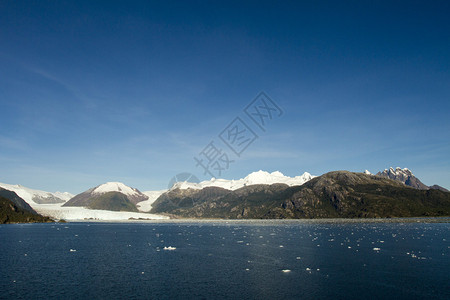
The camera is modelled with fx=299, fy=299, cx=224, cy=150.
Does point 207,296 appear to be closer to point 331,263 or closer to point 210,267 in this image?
point 210,267

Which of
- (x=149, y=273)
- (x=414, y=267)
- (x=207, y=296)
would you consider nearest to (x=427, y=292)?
(x=414, y=267)

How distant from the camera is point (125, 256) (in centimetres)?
6044

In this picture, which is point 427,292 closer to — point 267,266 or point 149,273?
point 267,266

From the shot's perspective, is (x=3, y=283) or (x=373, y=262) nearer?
(x=3, y=283)

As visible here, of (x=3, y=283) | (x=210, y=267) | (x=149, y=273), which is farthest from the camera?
(x=210, y=267)

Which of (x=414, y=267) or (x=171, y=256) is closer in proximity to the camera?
(x=414, y=267)

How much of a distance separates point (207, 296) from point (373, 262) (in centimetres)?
3294

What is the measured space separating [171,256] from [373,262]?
121 feet

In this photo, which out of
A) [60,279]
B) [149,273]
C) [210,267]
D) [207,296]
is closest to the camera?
[207,296]

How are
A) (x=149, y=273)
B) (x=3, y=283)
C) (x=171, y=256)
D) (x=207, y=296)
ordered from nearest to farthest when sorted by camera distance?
1. (x=207, y=296)
2. (x=3, y=283)
3. (x=149, y=273)
4. (x=171, y=256)

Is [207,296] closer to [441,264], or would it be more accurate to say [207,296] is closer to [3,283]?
[3,283]

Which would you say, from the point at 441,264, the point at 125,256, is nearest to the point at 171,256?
the point at 125,256

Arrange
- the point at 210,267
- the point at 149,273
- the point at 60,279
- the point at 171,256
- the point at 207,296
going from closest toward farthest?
the point at 207,296 → the point at 60,279 → the point at 149,273 → the point at 210,267 → the point at 171,256

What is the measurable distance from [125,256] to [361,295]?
45152mm
